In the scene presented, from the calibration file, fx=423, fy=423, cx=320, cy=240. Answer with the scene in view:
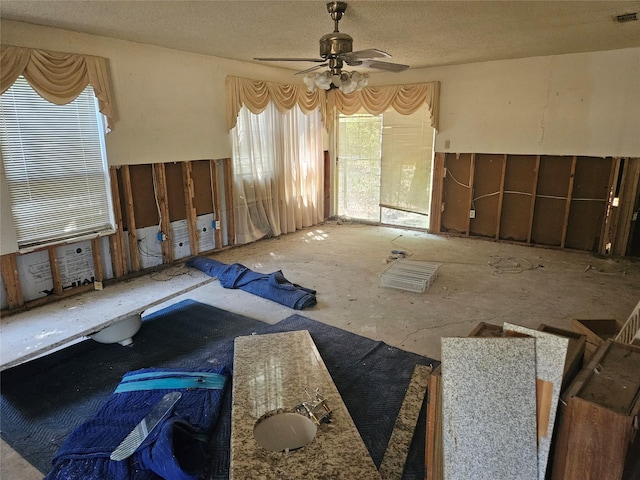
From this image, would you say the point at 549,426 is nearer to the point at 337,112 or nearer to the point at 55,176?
the point at 55,176

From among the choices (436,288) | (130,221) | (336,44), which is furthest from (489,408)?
(130,221)

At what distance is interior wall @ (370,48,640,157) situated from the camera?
521 centimetres

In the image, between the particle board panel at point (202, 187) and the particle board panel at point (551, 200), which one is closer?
the particle board panel at point (202, 187)

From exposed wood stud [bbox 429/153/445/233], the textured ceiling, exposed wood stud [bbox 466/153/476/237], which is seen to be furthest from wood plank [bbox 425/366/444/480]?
exposed wood stud [bbox 429/153/445/233]

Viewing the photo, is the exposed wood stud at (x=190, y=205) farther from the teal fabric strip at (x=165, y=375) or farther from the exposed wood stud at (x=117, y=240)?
the teal fabric strip at (x=165, y=375)

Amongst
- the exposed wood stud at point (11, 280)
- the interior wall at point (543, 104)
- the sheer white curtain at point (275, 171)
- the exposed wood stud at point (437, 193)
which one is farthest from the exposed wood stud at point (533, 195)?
the exposed wood stud at point (11, 280)

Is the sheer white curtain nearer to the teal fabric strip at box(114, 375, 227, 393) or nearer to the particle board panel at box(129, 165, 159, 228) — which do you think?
the particle board panel at box(129, 165, 159, 228)

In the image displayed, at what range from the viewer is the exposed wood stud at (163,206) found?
492 cm

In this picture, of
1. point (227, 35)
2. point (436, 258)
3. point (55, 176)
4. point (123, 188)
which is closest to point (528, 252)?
point (436, 258)

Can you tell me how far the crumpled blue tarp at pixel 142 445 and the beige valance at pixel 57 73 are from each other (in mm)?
2815

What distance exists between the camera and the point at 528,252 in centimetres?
581

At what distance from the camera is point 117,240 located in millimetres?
4582

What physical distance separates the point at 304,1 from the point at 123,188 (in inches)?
110

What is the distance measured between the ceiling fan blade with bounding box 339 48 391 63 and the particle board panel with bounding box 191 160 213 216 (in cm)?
282
